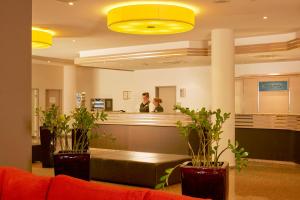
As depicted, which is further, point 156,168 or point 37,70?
point 37,70

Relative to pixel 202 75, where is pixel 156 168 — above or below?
below

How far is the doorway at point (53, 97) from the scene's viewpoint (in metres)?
18.2

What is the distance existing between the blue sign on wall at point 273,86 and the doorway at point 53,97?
362 inches

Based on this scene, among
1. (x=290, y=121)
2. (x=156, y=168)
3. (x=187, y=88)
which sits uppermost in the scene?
(x=187, y=88)

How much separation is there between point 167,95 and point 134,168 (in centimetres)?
852

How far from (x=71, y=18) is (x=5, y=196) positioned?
621cm

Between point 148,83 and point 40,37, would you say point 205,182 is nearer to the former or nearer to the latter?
point 40,37

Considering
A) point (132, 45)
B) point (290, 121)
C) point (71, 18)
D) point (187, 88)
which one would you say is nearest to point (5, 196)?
point (71, 18)

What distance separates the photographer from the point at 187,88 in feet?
48.8

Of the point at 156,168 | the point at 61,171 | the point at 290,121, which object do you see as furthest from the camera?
the point at 290,121

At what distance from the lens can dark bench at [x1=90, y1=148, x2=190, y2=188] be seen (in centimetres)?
705

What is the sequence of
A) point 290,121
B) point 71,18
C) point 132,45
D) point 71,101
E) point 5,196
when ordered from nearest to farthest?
point 5,196 → point 71,18 → point 290,121 → point 132,45 → point 71,101

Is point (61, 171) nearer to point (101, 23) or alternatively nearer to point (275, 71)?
point (101, 23)

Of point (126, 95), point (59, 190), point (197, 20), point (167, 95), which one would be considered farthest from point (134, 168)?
point (126, 95)
